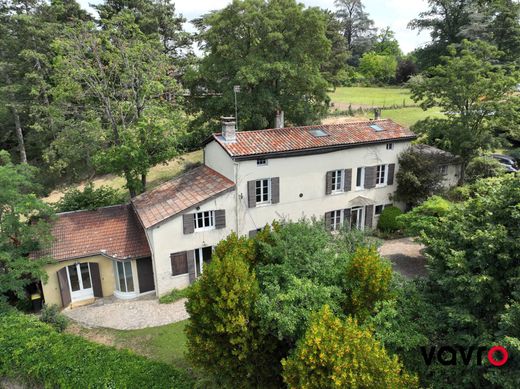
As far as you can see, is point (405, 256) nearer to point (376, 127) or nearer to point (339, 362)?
point (376, 127)

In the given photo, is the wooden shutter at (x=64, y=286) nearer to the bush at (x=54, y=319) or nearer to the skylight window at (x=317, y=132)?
the bush at (x=54, y=319)

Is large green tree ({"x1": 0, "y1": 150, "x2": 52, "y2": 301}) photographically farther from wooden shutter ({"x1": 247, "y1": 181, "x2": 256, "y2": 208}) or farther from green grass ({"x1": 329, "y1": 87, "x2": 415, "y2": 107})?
green grass ({"x1": 329, "y1": 87, "x2": 415, "y2": 107})

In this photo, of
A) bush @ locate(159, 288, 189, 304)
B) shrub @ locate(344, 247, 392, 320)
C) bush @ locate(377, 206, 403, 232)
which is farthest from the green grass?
shrub @ locate(344, 247, 392, 320)

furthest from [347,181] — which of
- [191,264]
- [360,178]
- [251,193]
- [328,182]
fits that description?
[191,264]

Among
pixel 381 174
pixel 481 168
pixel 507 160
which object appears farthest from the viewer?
pixel 507 160

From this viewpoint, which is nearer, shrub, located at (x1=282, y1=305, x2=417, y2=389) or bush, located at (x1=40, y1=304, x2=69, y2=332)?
shrub, located at (x1=282, y1=305, x2=417, y2=389)

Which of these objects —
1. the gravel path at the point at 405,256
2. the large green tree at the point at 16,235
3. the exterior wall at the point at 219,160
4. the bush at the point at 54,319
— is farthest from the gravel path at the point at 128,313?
the gravel path at the point at 405,256
